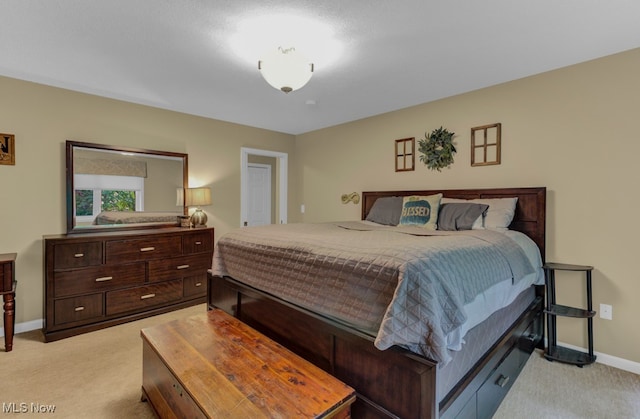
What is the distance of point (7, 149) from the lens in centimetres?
278

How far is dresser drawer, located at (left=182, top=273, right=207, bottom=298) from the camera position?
3535 millimetres

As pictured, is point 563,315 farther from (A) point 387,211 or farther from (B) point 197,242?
(B) point 197,242

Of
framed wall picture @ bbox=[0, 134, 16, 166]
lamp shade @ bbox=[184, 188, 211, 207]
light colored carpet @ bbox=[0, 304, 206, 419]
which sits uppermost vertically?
framed wall picture @ bbox=[0, 134, 16, 166]

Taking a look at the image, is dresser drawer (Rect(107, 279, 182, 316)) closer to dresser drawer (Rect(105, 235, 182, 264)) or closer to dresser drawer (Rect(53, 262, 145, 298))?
dresser drawer (Rect(53, 262, 145, 298))

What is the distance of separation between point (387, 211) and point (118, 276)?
2852 millimetres

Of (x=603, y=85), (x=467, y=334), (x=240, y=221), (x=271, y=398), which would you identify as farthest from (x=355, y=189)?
(x=271, y=398)

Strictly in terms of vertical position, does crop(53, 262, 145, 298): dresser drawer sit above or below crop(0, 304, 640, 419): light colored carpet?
above

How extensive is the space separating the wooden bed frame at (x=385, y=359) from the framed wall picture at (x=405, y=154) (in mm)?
1354

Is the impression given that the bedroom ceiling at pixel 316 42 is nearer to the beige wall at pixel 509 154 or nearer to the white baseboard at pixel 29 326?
the beige wall at pixel 509 154

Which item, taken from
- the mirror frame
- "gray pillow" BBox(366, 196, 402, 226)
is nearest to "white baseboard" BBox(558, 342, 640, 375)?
"gray pillow" BBox(366, 196, 402, 226)

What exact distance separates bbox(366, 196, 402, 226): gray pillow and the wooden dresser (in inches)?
79.9

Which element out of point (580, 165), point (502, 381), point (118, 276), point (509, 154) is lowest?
point (502, 381)

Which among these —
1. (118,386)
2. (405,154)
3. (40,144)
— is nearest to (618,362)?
(405,154)

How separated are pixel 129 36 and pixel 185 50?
0.36 metres
